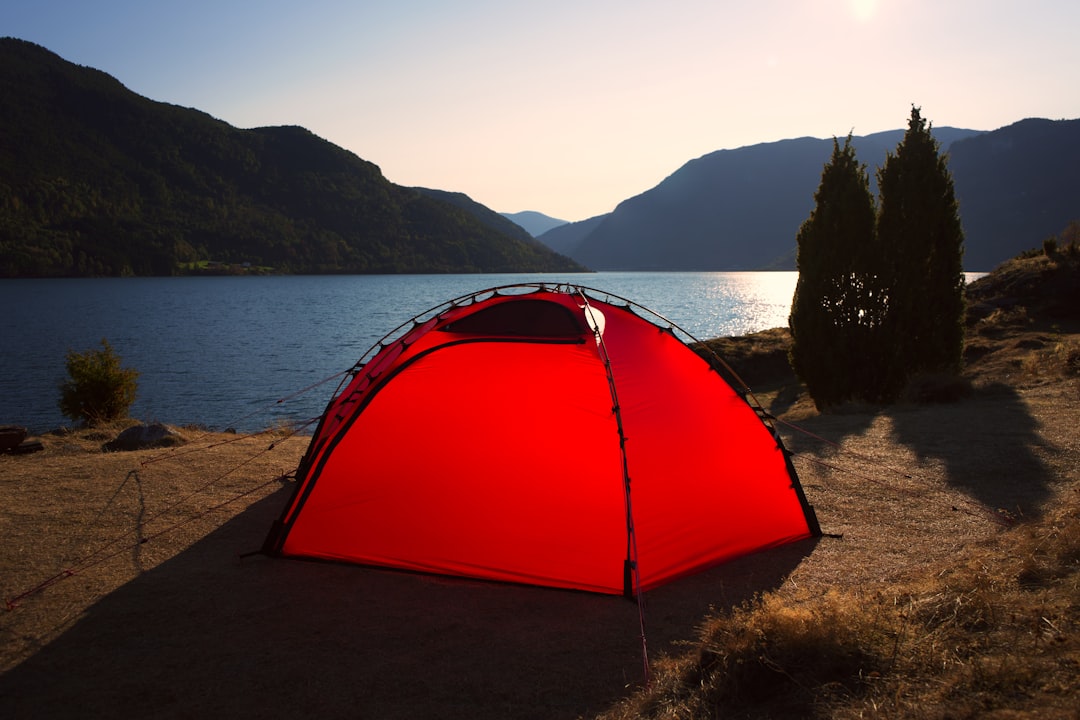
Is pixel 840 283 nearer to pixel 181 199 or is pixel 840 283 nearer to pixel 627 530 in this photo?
pixel 627 530

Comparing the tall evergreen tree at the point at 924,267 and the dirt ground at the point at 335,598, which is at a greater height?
the tall evergreen tree at the point at 924,267

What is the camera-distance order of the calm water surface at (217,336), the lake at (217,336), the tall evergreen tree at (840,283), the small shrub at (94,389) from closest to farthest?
the tall evergreen tree at (840,283) < the small shrub at (94,389) < the lake at (217,336) < the calm water surface at (217,336)

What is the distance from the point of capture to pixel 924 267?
15469 mm

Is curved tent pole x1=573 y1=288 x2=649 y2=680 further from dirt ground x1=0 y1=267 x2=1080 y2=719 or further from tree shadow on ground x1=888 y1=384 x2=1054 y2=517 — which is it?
tree shadow on ground x1=888 y1=384 x2=1054 y2=517

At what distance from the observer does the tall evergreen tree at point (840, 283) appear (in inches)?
622

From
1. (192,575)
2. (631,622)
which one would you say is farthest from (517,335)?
(192,575)

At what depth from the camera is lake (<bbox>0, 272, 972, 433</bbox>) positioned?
26938 millimetres

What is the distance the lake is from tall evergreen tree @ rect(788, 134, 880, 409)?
1216 cm

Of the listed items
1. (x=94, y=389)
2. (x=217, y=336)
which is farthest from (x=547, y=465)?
(x=217, y=336)

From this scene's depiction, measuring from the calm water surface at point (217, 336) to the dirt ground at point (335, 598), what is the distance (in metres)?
13.0

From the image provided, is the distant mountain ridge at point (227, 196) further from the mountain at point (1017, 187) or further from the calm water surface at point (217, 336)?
the calm water surface at point (217, 336)

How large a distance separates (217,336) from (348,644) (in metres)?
50.8

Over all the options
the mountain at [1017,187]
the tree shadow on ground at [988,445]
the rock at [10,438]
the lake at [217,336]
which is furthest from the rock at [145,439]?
the mountain at [1017,187]

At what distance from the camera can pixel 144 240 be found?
126812 millimetres
